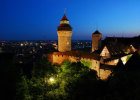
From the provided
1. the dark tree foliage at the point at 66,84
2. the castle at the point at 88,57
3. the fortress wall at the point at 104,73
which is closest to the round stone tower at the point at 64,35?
the castle at the point at 88,57

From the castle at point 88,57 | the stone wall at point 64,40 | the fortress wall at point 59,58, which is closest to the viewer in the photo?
the castle at point 88,57

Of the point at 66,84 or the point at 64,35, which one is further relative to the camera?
the point at 64,35

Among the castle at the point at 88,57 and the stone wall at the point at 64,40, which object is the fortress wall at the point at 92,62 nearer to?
the castle at the point at 88,57

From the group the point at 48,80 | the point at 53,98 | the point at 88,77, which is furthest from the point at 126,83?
the point at 48,80

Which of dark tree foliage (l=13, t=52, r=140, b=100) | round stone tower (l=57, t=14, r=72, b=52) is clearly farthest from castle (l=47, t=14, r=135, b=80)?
dark tree foliage (l=13, t=52, r=140, b=100)

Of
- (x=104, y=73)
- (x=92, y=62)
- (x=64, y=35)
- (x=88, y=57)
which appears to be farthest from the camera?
(x=64, y=35)

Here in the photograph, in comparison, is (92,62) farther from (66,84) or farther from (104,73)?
(66,84)

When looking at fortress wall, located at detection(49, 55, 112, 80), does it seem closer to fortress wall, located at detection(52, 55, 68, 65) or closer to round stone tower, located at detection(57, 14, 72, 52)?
fortress wall, located at detection(52, 55, 68, 65)

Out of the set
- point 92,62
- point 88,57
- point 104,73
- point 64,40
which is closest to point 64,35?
point 64,40

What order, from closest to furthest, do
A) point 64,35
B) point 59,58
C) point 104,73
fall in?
point 104,73, point 59,58, point 64,35

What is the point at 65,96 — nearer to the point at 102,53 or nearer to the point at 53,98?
the point at 53,98

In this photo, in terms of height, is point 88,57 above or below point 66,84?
above

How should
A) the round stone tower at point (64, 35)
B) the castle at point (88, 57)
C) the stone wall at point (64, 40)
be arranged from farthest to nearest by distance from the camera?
the stone wall at point (64, 40) → the round stone tower at point (64, 35) → the castle at point (88, 57)

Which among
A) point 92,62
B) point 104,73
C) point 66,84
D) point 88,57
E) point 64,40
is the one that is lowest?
point 66,84
